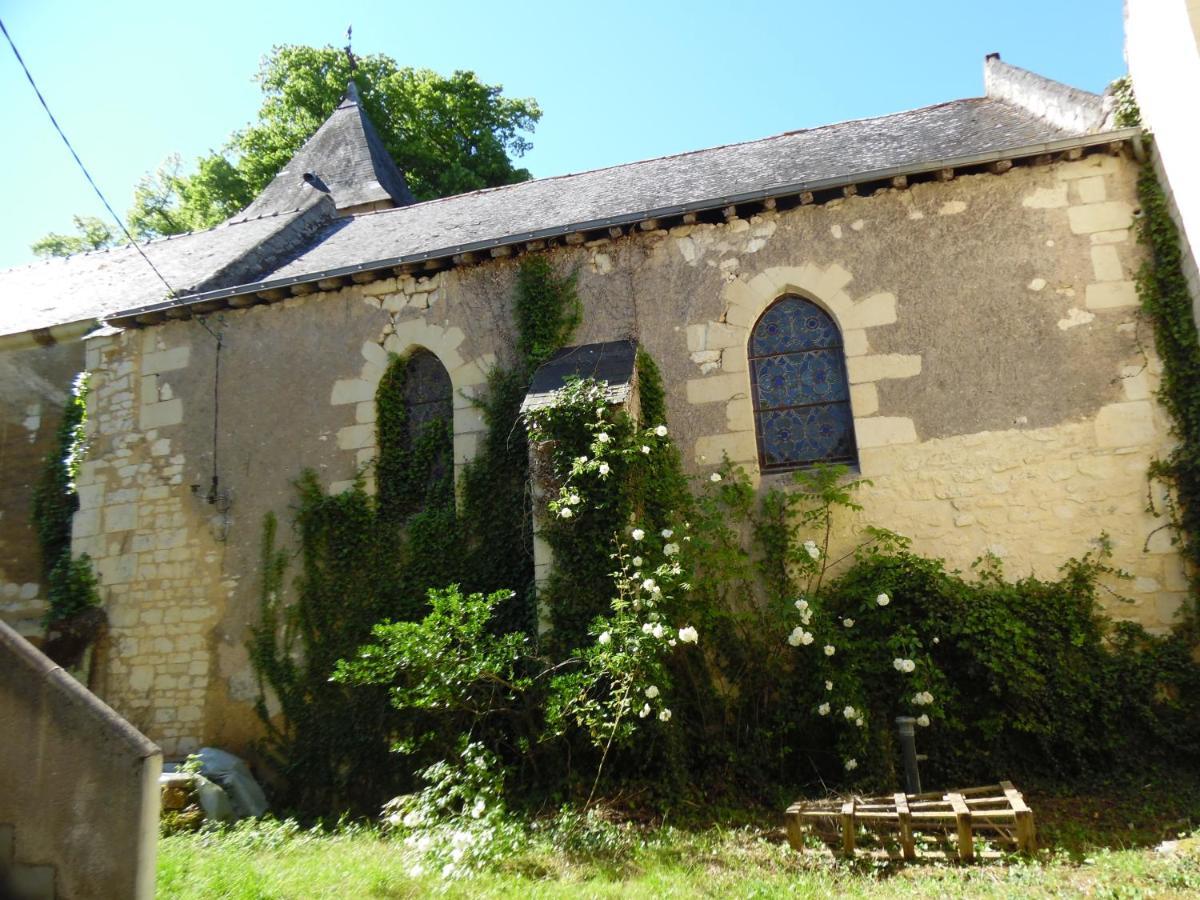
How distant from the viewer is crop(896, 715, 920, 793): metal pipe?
4824mm

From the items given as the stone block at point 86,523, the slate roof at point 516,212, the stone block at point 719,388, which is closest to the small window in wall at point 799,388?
the stone block at point 719,388

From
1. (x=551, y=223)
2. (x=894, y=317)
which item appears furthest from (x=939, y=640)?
(x=551, y=223)

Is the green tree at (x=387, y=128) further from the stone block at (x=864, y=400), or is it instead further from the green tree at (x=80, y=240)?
the stone block at (x=864, y=400)

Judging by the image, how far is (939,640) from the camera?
5527 millimetres

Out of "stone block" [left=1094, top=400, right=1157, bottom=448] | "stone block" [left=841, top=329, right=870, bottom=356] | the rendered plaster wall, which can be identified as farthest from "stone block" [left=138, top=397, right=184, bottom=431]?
"stone block" [left=1094, top=400, right=1157, bottom=448]

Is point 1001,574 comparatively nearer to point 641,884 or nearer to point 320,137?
point 641,884

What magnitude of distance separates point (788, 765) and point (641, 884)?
84.2 inches

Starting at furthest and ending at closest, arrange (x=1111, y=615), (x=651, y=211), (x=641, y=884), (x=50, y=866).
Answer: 1. (x=651, y=211)
2. (x=1111, y=615)
3. (x=641, y=884)
4. (x=50, y=866)

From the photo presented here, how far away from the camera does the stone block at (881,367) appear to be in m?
6.19

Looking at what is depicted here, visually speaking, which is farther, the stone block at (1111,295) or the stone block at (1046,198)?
the stone block at (1046,198)

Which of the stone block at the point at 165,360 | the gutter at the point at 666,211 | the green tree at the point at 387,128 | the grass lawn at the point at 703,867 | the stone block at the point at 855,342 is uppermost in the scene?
the green tree at the point at 387,128

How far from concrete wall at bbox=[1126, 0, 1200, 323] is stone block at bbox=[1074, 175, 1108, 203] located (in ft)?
1.20

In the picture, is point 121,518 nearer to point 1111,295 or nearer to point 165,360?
point 165,360

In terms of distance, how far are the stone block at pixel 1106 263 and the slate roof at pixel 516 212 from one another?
0.83 m
